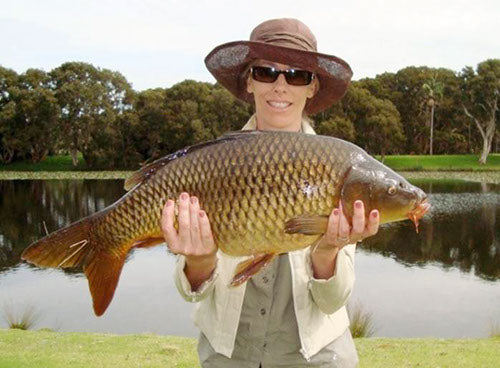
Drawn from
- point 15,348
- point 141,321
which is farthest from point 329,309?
point 141,321

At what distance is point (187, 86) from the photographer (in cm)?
4525

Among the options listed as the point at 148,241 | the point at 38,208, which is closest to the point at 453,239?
the point at 148,241

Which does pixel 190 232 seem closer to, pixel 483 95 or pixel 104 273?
pixel 104 273

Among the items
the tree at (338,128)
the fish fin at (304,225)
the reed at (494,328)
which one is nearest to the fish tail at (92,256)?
the fish fin at (304,225)

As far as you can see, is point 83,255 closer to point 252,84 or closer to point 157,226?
point 157,226

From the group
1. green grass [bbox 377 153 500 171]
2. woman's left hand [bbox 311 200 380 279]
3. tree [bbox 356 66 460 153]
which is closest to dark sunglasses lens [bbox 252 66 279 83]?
woman's left hand [bbox 311 200 380 279]

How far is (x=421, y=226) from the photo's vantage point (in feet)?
61.6

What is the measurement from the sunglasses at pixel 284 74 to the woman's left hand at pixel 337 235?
72 centimetres

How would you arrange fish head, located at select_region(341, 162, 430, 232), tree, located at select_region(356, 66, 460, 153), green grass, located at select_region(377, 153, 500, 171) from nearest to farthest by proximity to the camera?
fish head, located at select_region(341, 162, 430, 232) < green grass, located at select_region(377, 153, 500, 171) < tree, located at select_region(356, 66, 460, 153)

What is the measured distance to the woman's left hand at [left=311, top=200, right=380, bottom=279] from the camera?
210cm

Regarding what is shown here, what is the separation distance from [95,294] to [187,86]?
4394 cm

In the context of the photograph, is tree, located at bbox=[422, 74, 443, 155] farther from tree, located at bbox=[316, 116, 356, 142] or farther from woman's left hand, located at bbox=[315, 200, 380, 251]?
woman's left hand, located at bbox=[315, 200, 380, 251]

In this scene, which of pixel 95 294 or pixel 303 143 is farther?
pixel 95 294

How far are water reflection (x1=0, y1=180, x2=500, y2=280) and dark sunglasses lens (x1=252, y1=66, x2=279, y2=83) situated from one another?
1150cm
